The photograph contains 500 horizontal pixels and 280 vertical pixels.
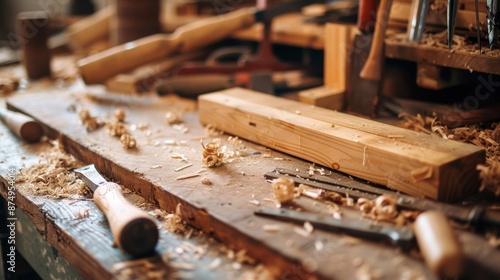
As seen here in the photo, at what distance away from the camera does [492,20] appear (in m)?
1.54

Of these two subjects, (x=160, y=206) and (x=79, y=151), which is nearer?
(x=160, y=206)

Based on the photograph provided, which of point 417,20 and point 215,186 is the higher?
point 417,20

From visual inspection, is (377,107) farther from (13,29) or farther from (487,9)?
(13,29)

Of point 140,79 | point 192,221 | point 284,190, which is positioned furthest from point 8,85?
point 284,190

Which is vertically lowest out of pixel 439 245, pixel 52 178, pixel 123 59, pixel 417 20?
pixel 52 178

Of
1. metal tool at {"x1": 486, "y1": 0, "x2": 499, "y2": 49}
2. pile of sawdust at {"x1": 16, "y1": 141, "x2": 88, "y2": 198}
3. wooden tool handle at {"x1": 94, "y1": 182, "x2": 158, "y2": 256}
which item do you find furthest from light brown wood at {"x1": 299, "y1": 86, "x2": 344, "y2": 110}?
wooden tool handle at {"x1": 94, "y1": 182, "x2": 158, "y2": 256}

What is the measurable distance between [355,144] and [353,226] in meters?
0.32

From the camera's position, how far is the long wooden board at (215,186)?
1058 millimetres

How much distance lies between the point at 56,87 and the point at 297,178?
62.6 inches

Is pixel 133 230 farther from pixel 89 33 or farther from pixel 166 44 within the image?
pixel 89 33

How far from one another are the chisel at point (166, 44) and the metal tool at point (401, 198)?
107 cm

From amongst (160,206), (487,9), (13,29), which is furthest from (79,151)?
(13,29)

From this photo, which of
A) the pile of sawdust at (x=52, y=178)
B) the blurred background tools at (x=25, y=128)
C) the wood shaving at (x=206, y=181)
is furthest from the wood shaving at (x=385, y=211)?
the blurred background tools at (x=25, y=128)

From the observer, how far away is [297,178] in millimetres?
1417
